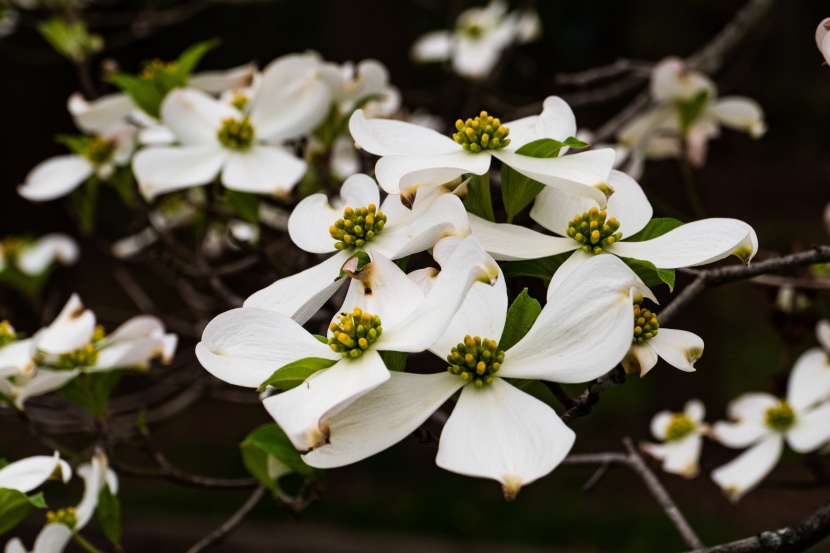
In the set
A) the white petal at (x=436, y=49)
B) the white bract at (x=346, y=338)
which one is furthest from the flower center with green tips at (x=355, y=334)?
the white petal at (x=436, y=49)

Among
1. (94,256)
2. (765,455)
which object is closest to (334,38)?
(765,455)

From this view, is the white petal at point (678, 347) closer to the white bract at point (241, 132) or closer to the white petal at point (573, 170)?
the white petal at point (573, 170)

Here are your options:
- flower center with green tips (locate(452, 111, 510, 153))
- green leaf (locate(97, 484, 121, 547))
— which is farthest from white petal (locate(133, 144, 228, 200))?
flower center with green tips (locate(452, 111, 510, 153))

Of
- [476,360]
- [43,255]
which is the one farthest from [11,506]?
[43,255]

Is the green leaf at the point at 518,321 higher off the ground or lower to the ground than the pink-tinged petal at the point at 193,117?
higher

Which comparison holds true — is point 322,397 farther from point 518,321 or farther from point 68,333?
point 68,333

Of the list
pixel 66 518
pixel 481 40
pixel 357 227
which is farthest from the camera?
pixel 481 40

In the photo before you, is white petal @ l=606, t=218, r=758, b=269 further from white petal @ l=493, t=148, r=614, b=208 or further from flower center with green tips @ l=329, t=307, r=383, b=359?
flower center with green tips @ l=329, t=307, r=383, b=359

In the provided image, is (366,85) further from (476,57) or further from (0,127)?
(0,127)
